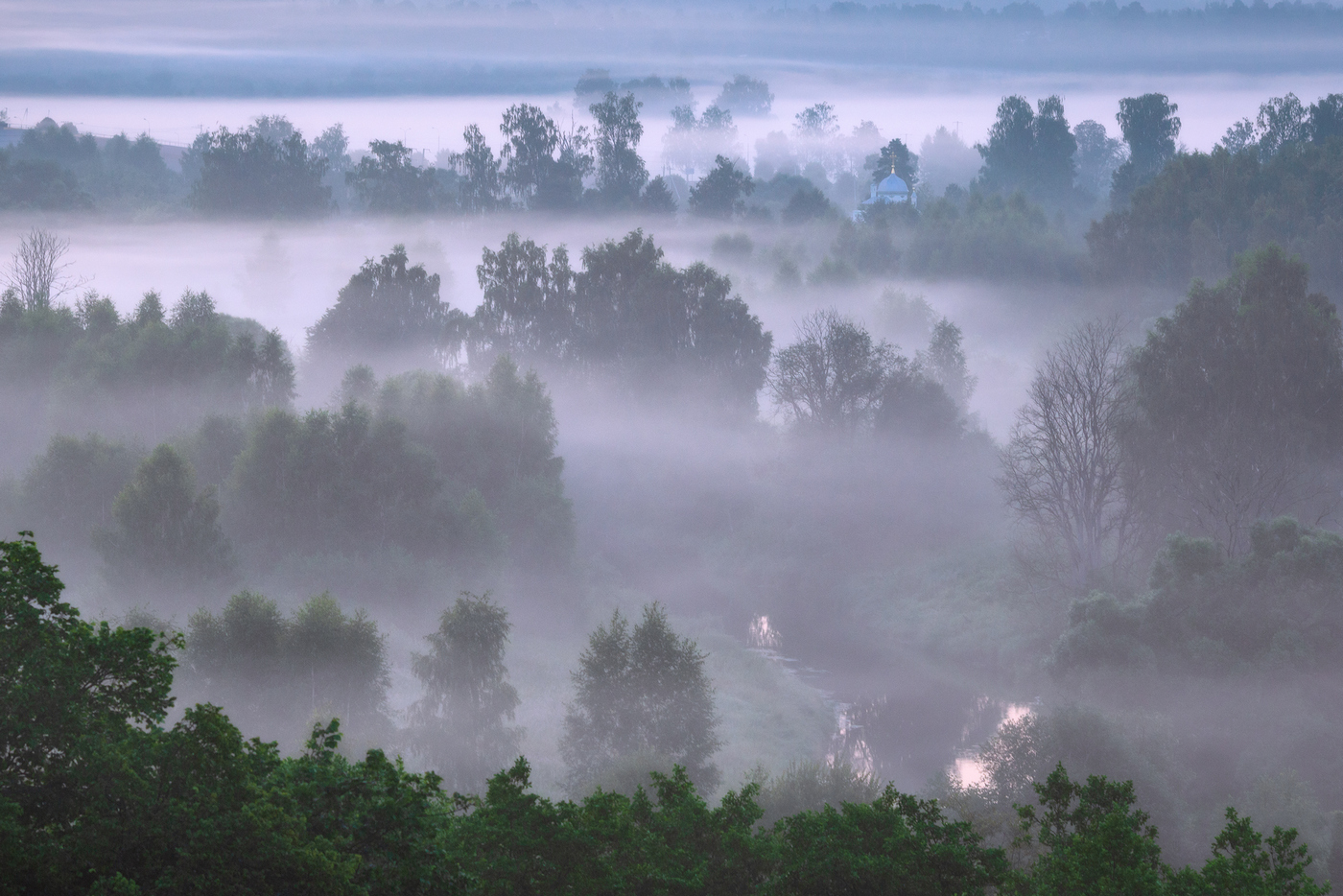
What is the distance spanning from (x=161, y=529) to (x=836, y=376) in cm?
4784

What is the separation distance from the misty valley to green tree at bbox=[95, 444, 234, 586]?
0.14m

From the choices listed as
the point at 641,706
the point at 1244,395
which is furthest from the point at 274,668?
the point at 1244,395

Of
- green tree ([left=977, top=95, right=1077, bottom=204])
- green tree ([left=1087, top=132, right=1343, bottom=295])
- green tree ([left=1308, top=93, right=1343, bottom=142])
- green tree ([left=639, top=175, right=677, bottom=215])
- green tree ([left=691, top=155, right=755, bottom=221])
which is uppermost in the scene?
green tree ([left=977, top=95, right=1077, bottom=204])

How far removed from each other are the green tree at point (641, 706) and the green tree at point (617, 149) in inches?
4327

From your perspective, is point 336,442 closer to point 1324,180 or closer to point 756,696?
point 756,696

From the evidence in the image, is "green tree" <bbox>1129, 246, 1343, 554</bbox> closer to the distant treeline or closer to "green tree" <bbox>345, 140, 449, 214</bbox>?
the distant treeline

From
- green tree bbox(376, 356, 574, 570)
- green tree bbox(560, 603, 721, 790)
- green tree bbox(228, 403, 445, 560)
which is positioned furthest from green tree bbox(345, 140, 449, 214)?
green tree bbox(560, 603, 721, 790)

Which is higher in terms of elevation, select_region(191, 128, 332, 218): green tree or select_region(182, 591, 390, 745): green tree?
select_region(191, 128, 332, 218): green tree

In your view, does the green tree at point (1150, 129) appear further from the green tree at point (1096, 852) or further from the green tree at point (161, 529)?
the green tree at point (1096, 852)

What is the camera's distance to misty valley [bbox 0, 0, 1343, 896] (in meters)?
16.6

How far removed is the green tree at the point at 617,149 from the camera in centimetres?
14412

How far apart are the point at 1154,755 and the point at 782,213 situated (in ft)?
400

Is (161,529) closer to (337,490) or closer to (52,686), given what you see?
(337,490)

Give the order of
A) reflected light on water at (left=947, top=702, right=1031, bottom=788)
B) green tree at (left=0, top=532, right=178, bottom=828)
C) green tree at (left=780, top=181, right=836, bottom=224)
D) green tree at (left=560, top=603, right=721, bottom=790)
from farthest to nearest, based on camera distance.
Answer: green tree at (left=780, top=181, right=836, bottom=224), reflected light on water at (left=947, top=702, right=1031, bottom=788), green tree at (left=560, top=603, right=721, bottom=790), green tree at (left=0, top=532, right=178, bottom=828)
